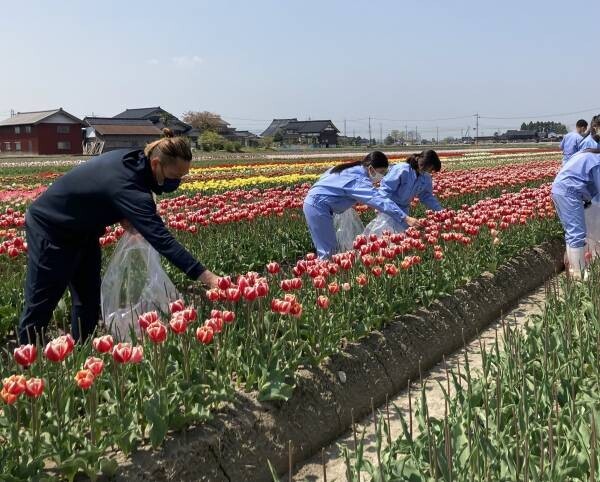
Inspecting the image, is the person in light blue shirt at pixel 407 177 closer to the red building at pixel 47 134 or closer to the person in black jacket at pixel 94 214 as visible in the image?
the person in black jacket at pixel 94 214

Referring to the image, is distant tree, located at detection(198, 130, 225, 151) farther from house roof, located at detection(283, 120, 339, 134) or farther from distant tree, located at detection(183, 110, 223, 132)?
house roof, located at detection(283, 120, 339, 134)

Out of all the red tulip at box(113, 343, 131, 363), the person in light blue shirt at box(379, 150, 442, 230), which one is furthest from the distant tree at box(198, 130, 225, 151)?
the red tulip at box(113, 343, 131, 363)

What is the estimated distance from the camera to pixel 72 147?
63781mm

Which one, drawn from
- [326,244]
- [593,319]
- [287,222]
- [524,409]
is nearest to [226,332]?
[524,409]

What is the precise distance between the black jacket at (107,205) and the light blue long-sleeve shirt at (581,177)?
4.44 m

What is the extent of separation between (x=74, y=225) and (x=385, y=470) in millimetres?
2612

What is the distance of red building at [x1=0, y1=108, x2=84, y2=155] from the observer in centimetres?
6231

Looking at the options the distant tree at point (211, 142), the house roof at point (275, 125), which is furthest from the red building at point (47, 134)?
the house roof at point (275, 125)

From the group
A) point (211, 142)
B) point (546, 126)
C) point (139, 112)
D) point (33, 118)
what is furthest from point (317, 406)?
point (546, 126)

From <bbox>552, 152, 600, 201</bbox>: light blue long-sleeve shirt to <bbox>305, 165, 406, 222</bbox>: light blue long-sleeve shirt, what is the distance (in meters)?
1.87

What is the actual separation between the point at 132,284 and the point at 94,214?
743mm

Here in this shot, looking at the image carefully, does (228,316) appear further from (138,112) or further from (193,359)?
(138,112)

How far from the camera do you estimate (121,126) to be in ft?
215

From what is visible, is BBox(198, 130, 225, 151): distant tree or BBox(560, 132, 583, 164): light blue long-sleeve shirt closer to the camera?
BBox(560, 132, 583, 164): light blue long-sleeve shirt
